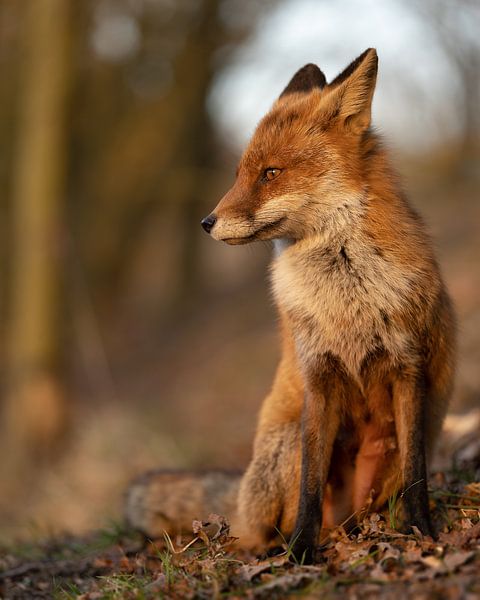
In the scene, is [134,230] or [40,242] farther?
[134,230]

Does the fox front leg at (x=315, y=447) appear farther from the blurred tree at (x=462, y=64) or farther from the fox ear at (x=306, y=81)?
the blurred tree at (x=462, y=64)

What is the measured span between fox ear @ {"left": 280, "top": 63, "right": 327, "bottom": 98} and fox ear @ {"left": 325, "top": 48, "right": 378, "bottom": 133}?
74 cm

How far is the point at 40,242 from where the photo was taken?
12.1m

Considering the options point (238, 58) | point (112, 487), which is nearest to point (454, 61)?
point (238, 58)

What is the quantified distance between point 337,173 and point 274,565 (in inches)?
86.4

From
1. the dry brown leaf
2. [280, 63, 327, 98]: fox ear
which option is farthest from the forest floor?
[280, 63, 327, 98]: fox ear

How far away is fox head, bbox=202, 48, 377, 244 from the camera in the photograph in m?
4.43

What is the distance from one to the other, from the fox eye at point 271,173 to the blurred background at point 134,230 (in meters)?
1.20

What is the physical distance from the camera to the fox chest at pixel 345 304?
14.1ft

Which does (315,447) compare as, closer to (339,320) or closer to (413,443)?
(413,443)

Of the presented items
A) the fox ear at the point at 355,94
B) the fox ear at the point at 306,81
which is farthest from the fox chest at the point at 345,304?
the fox ear at the point at 306,81

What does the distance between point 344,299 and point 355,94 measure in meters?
1.22

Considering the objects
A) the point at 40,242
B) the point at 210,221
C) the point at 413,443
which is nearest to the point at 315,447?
the point at 413,443

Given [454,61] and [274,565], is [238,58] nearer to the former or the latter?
[454,61]
